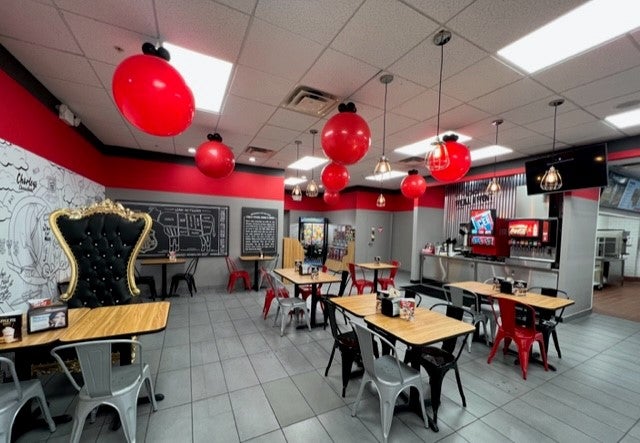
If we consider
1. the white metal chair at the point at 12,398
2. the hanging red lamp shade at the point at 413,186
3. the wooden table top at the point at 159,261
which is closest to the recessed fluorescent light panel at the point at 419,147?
the hanging red lamp shade at the point at 413,186

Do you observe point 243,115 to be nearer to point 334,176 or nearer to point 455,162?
point 334,176

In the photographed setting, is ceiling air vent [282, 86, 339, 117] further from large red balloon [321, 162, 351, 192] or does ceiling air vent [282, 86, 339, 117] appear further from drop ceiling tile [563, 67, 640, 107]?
drop ceiling tile [563, 67, 640, 107]

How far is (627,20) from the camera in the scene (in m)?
1.94

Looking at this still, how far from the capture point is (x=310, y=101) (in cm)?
324

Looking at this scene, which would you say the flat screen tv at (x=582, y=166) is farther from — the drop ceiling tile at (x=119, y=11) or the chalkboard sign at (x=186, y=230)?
the chalkboard sign at (x=186, y=230)

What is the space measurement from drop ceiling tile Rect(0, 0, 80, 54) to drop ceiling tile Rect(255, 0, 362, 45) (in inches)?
63.6

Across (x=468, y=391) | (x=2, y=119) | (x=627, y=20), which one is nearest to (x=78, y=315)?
(x=2, y=119)

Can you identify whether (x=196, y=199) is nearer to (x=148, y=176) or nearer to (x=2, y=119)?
(x=148, y=176)

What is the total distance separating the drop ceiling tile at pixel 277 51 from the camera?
2.14 metres

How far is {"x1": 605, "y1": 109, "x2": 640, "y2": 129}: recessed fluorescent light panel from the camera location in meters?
3.47

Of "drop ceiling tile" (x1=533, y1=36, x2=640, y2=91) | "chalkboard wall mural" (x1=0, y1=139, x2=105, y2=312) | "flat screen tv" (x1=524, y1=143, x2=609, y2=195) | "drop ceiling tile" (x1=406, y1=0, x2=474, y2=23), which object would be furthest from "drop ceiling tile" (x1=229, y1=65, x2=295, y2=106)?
"flat screen tv" (x1=524, y1=143, x2=609, y2=195)

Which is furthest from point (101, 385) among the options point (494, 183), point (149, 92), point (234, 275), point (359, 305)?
point (494, 183)

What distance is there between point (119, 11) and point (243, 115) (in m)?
1.89

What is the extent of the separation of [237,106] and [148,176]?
374cm
